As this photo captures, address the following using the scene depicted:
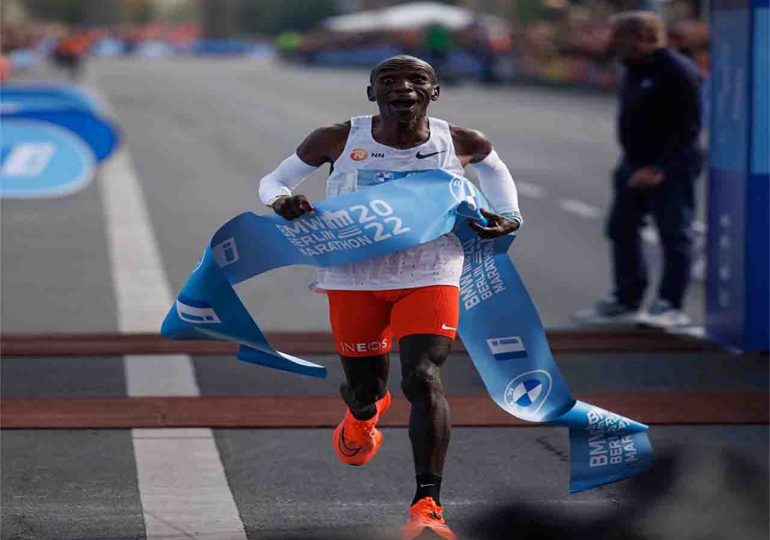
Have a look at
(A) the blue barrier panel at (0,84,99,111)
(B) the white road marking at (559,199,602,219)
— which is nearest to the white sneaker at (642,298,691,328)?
(B) the white road marking at (559,199,602,219)

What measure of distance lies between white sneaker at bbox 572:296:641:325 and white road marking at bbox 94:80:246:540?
2630 mm

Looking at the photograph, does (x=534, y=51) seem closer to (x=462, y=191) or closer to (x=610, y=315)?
(x=610, y=315)

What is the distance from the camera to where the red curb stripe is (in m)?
7.99

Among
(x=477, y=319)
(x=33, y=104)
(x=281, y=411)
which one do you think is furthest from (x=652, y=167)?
(x=33, y=104)

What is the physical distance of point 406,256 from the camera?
19.8 feet

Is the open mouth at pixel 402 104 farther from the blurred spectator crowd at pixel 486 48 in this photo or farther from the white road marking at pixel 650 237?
the blurred spectator crowd at pixel 486 48

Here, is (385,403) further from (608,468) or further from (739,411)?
(739,411)

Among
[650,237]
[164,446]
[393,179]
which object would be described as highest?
[393,179]

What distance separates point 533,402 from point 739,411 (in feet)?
7.66

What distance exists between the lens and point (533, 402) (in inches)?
248

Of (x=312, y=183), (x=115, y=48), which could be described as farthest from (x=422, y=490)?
(x=115, y=48)


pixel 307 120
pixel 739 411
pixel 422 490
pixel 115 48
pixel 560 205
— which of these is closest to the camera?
pixel 422 490

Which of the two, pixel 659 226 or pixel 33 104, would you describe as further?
pixel 33 104

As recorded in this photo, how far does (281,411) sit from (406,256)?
2413mm
